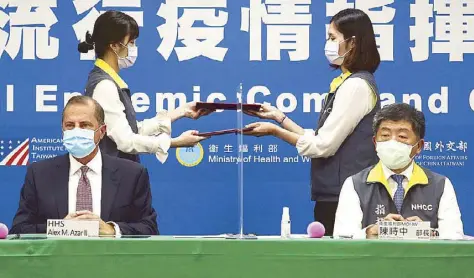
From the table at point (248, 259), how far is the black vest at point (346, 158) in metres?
1.41

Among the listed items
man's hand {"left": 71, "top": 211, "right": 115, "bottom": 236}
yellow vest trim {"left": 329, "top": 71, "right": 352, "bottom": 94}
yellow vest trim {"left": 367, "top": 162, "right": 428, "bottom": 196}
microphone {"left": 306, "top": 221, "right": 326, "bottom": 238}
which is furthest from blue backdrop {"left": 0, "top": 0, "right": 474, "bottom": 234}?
microphone {"left": 306, "top": 221, "right": 326, "bottom": 238}

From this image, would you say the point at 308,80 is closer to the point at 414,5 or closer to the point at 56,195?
the point at 414,5

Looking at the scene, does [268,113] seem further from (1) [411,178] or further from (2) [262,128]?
(1) [411,178]

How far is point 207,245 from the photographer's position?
2.12m

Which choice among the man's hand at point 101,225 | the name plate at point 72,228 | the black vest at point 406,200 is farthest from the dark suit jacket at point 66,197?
the black vest at point 406,200

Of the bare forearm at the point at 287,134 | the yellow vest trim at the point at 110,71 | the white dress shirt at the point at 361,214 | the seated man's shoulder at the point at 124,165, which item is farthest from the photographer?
the bare forearm at the point at 287,134

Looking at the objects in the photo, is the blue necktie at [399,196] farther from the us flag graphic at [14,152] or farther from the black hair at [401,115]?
the us flag graphic at [14,152]

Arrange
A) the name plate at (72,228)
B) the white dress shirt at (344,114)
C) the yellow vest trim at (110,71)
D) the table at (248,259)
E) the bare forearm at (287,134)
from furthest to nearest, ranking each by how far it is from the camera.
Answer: the bare forearm at (287,134), the yellow vest trim at (110,71), the white dress shirt at (344,114), the name plate at (72,228), the table at (248,259)

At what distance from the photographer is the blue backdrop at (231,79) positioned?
382 centimetres

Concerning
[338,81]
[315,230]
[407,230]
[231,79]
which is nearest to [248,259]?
[315,230]

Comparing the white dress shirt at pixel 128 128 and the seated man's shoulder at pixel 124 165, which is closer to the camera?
the seated man's shoulder at pixel 124 165

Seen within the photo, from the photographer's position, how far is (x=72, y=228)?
2229mm

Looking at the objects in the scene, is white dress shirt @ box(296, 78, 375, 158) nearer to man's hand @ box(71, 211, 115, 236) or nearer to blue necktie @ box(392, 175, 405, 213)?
blue necktie @ box(392, 175, 405, 213)

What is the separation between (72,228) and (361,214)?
1024mm
